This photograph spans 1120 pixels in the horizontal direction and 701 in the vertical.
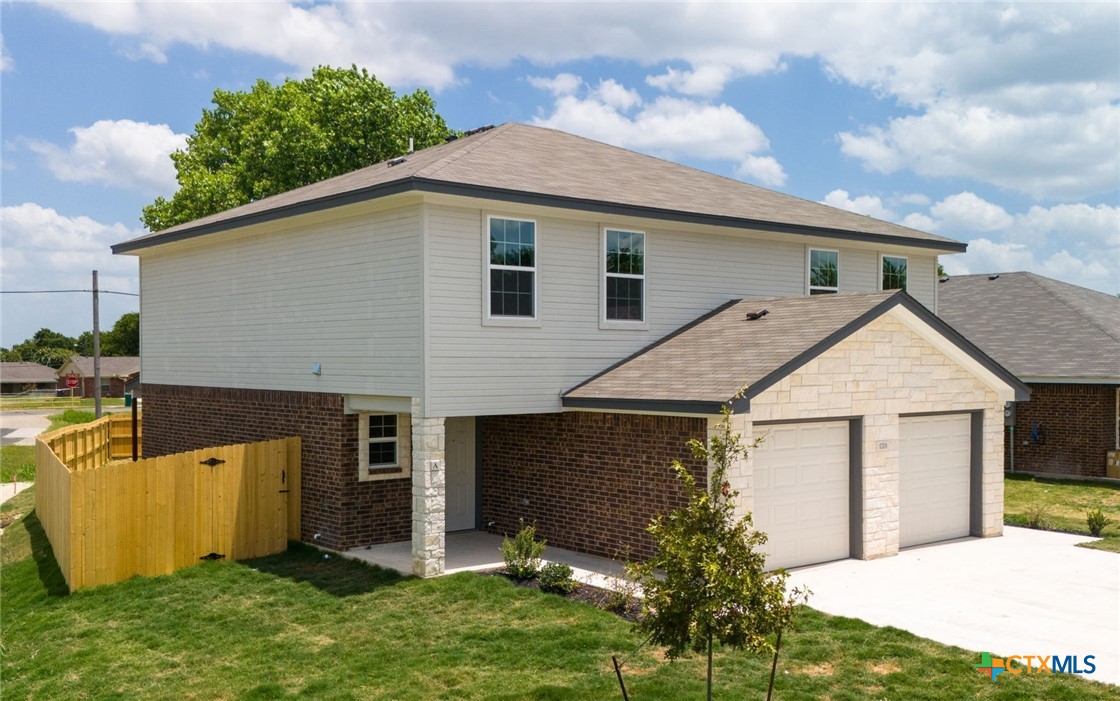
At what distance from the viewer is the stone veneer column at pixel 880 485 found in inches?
593

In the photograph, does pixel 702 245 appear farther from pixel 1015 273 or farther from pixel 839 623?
pixel 1015 273

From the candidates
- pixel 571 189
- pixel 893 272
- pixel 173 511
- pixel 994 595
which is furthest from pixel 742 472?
pixel 893 272

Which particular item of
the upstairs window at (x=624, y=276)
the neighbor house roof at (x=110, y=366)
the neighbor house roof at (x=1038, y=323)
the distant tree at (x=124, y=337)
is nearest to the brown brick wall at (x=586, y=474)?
the upstairs window at (x=624, y=276)

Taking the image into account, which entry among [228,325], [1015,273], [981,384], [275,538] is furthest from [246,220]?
[1015,273]

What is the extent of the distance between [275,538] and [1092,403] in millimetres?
20900

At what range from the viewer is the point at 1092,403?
25.2 m

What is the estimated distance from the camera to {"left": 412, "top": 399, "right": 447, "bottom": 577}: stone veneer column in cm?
1354

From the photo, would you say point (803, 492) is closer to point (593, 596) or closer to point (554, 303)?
point (593, 596)

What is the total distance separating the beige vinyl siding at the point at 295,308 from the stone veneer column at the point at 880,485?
711cm

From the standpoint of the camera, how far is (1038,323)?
29281mm

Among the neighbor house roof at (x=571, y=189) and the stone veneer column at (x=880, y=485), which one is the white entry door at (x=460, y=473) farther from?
the stone veneer column at (x=880, y=485)

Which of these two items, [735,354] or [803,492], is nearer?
[803,492]

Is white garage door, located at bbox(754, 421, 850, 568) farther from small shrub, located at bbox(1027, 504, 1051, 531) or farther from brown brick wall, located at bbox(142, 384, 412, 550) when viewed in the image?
brown brick wall, located at bbox(142, 384, 412, 550)

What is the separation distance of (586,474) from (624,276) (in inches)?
135
